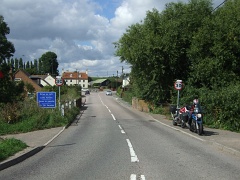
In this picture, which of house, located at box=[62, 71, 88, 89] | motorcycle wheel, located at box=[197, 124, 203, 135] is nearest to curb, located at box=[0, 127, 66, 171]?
motorcycle wheel, located at box=[197, 124, 203, 135]

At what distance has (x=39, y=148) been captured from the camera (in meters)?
12.3

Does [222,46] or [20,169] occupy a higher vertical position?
[222,46]

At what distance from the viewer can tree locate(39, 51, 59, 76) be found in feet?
440

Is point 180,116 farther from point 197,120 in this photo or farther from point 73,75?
point 73,75

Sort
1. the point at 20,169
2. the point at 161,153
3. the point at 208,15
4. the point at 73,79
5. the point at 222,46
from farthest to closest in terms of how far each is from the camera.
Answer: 1. the point at 73,79
2. the point at 208,15
3. the point at 222,46
4. the point at 161,153
5. the point at 20,169

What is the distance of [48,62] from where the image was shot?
447ft

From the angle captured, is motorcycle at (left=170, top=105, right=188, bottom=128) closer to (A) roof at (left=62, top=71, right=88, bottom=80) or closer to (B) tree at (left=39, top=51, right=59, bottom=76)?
(B) tree at (left=39, top=51, right=59, bottom=76)

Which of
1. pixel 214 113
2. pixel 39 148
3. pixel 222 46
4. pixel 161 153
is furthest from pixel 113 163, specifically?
pixel 222 46

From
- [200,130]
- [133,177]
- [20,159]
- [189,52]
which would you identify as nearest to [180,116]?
[200,130]

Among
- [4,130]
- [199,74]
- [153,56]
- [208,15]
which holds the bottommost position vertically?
[4,130]

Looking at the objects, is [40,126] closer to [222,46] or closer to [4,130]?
[4,130]

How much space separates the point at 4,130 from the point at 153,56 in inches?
609

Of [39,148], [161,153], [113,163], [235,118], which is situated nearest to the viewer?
[113,163]

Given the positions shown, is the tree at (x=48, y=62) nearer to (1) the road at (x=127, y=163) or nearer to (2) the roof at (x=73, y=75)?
(2) the roof at (x=73, y=75)
